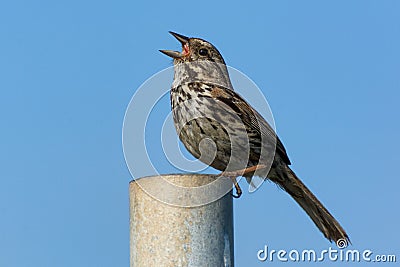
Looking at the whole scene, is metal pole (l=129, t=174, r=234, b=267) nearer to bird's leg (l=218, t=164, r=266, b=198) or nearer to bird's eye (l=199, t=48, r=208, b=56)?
bird's leg (l=218, t=164, r=266, b=198)

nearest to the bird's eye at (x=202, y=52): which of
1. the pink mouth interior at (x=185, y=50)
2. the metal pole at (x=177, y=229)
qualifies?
the pink mouth interior at (x=185, y=50)

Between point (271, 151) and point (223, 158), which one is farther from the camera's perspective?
point (271, 151)

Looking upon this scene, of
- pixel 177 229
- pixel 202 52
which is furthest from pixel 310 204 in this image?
pixel 177 229

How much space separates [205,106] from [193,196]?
3.32 m

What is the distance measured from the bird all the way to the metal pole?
7.57 ft

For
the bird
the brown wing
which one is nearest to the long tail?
the bird

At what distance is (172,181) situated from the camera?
636 centimetres

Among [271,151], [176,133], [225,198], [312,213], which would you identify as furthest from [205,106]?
[225,198]

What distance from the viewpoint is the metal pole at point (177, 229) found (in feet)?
20.4

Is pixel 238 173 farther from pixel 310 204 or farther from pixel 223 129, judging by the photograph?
pixel 310 204

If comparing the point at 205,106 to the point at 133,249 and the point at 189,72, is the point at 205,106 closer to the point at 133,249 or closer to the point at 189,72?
the point at 189,72

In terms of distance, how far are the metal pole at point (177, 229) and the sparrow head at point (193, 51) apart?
4055mm

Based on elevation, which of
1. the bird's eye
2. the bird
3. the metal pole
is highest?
the bird's eye

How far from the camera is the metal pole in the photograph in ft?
20.4
